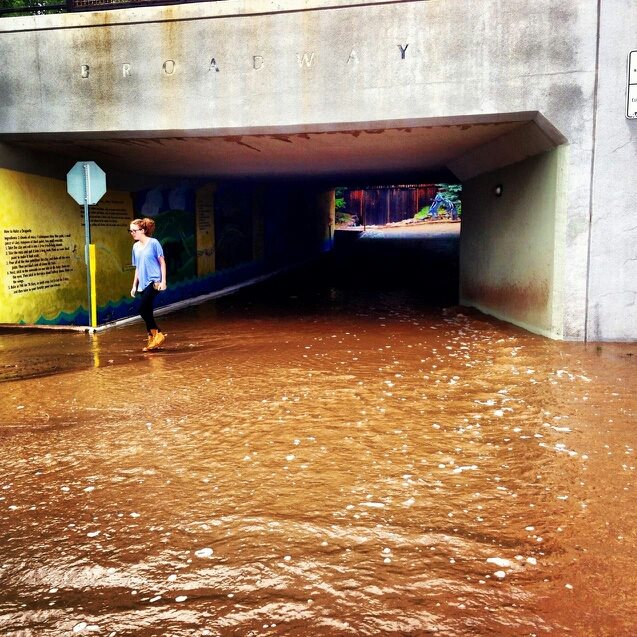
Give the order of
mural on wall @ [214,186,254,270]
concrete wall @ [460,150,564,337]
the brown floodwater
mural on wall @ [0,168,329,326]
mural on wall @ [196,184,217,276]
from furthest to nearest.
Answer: mural on wall @ [214,186,254,270] < mural on wall @ [196,184,217,276] < mural on wall @ [0,168,329,326] < concrete wall @ [460,150,564,337] < the brown floodwater

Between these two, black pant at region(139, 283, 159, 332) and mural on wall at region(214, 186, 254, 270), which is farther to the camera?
mural on wall at region(214, 186, 254, 270)

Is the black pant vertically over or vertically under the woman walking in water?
under

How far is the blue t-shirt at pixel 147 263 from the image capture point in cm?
801

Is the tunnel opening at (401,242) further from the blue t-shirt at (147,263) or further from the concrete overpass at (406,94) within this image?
the blue t-shirt at (147,263)

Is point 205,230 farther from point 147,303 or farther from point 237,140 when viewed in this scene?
point 147,303

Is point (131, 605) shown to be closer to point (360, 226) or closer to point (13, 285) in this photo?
point (13, 285)

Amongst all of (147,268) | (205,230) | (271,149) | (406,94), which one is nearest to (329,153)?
(271,149)

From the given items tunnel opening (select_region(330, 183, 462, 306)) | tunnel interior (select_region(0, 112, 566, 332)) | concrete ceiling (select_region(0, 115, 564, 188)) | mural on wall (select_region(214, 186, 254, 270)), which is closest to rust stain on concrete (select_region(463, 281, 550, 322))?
tunnel interior (select_region(0, 112, 566, 332))

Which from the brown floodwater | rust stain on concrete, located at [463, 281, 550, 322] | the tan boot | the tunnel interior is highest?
the tunnel interior

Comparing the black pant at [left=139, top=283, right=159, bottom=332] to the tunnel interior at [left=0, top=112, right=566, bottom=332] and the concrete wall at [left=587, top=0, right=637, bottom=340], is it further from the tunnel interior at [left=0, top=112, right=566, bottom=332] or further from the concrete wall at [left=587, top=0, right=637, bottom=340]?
the concrete wall at [left=587, top=0, right=637, bottom=340]

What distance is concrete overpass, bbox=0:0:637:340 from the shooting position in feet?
26.3

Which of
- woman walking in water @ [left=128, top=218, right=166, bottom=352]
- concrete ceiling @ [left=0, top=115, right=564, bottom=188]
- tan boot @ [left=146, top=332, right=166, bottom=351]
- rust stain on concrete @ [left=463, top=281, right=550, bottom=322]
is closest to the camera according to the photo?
woman walking in water @ [left=128, top=218, right=166, bottom=352]

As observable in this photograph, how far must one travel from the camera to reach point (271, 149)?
37.2 feet

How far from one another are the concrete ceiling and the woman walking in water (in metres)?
2.10
